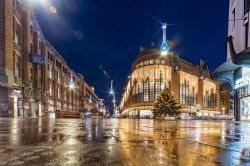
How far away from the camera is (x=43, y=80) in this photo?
50.7 meters

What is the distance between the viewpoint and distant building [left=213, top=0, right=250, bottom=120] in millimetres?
26250

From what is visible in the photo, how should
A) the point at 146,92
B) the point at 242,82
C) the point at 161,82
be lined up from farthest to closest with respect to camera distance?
the point at 146,92 → the point at 161,82 → the point at 242,82

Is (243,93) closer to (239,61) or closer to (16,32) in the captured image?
(239,61)

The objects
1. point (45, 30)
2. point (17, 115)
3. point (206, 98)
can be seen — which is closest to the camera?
point (17, 115)

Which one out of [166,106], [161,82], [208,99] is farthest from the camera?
[208,99]

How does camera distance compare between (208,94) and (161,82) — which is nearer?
(161,82)

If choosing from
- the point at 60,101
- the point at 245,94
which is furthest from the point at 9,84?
the point at 60,101

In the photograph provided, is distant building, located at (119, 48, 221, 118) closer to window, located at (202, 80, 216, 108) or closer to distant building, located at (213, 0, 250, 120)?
window, located at (202, 80, 216, 108)

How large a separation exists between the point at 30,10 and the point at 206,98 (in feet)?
288

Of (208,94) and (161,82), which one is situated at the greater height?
(161,82)

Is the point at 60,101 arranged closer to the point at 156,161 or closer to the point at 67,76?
the point at 67,76

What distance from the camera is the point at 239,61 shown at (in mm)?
25594

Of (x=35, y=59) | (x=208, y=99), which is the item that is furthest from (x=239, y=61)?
(x=208, y=99)

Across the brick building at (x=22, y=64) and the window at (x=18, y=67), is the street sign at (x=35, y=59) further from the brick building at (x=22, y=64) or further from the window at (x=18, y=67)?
the window at (x=18, y=67)
